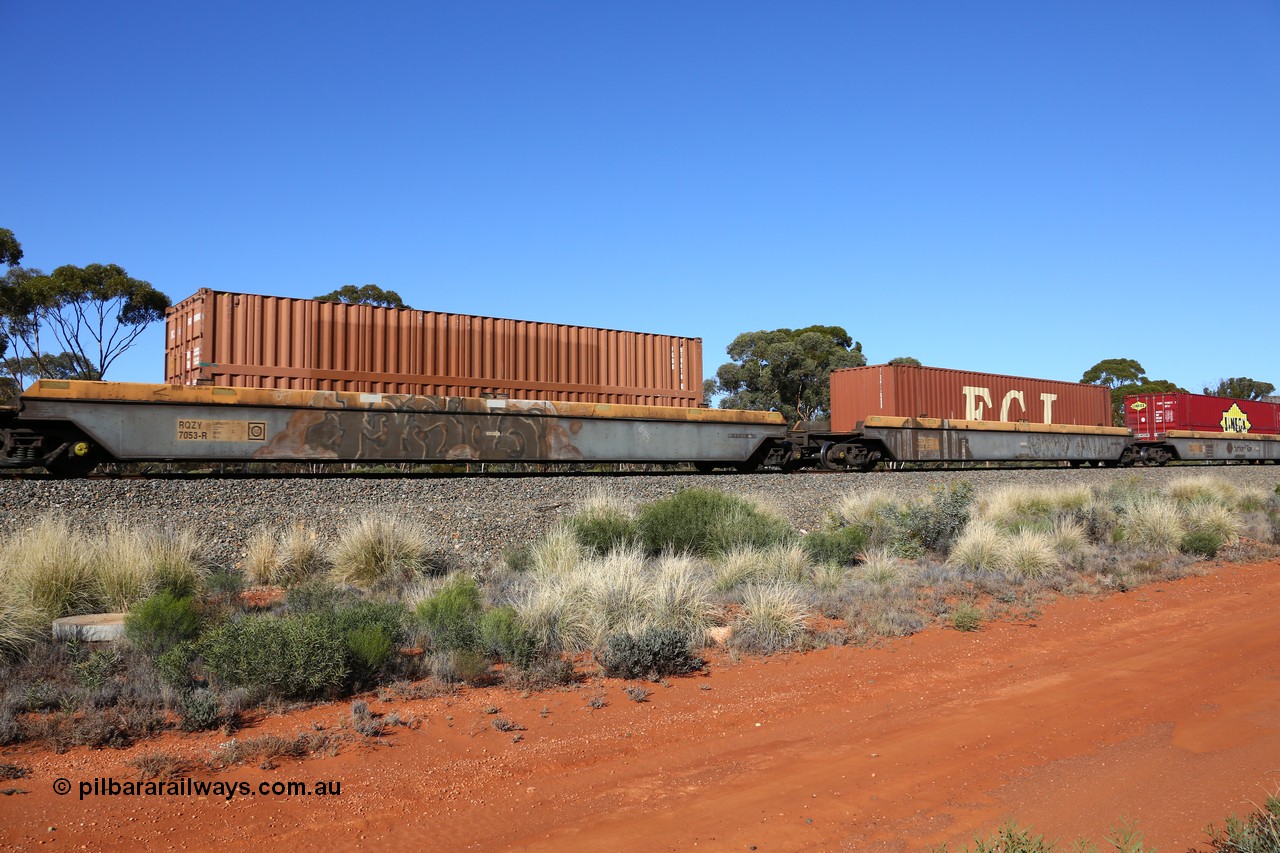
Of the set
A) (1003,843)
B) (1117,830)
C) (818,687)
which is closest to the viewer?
(1003,843)

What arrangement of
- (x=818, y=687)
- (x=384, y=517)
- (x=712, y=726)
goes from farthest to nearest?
(x=384, y=517) < (x=818, y=687) < (x=712, y=726)

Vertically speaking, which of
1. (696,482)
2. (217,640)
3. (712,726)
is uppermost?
(696,482)

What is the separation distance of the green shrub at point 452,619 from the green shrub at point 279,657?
854 millimetres

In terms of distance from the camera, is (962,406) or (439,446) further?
(962,406)

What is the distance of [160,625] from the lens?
22.1 feet

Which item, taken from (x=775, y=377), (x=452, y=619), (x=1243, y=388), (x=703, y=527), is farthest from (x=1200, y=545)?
(x=1243, y=388)

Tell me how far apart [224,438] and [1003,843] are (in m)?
11.2

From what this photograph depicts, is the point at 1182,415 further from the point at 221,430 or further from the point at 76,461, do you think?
the point at 76,461

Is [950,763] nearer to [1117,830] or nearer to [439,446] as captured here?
[1117,830]

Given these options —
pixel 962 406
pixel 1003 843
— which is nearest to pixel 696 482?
pixel 1003 843

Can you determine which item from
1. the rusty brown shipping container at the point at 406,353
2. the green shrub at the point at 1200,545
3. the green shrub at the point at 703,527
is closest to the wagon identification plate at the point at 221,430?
the rusty brown shipping container at the point at 406,353

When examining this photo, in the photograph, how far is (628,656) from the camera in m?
6.86
